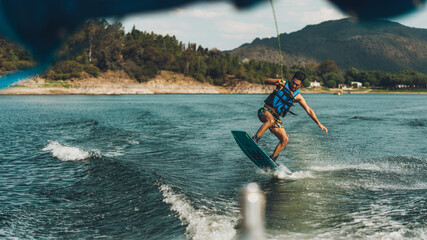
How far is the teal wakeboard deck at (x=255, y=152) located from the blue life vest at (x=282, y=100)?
44.6 inches

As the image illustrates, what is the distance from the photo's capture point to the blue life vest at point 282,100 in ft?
30.1

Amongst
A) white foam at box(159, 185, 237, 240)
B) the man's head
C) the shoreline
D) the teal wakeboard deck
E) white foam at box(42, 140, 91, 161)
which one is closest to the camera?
white foam at box(159, 185, 237, 240)

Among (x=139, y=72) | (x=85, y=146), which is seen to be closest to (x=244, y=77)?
(x=139, y=72)

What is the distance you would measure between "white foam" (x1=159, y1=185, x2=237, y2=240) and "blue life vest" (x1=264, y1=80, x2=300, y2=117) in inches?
142

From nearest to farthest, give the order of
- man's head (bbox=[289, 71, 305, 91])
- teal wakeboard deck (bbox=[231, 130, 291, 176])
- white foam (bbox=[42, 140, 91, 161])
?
man's head (bbox=[289, 71, 305, 91])
teal wakeboard deck (bbox=[231, 130, 291, 176])
white foam (bbox=[42, 140, 91, 161])

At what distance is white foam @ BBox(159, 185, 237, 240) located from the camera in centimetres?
582

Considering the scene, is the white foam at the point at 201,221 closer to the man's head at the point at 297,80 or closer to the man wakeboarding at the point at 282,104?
the man wakeboarding at the point at 282,104

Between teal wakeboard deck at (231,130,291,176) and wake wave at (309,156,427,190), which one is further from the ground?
teal wakeboard deck at (231,130,291,176)

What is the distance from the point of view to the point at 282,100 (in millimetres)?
9336

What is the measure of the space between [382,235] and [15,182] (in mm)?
8995

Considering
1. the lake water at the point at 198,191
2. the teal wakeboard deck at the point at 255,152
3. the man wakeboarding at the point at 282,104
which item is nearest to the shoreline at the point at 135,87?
the lake water at the point at 198,191

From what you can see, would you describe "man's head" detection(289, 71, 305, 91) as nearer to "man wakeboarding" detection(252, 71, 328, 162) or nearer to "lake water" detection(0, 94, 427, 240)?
"man wakeboarding" detection(252, 71, 328, 162)

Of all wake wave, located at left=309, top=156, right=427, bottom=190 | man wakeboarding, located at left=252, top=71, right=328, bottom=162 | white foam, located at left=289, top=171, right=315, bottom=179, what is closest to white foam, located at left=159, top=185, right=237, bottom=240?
man wakeboarding, located at left=252, top=71, right=328, bottom=162

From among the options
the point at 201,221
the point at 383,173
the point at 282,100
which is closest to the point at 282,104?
the point at 282,100
